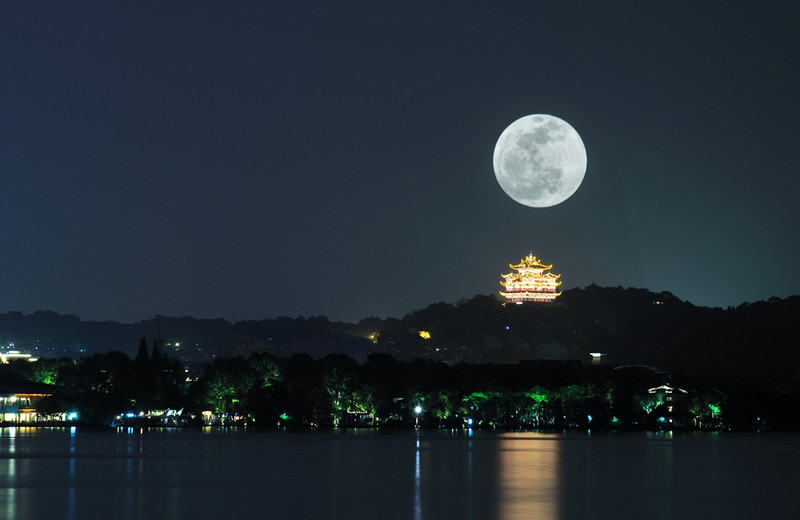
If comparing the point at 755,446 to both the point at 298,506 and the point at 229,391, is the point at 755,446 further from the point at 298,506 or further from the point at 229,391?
the point at 229,391

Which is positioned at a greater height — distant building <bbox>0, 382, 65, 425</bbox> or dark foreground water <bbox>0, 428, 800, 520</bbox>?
dark foreground water <bbox>0, 428, 800, 520</bbox>

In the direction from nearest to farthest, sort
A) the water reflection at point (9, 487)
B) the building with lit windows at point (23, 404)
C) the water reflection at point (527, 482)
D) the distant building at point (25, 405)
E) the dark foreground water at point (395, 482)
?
the water reflection at point (9, 487), the water reflection at point (527, 482), the dark foreground water at point (395, 482), the distant building at point (25, 405), the building with lit windows at point (23, 404)

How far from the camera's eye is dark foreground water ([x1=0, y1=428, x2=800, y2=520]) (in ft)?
129

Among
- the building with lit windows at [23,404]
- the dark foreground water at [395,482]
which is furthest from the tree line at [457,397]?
the dark foreground water at [395,482]

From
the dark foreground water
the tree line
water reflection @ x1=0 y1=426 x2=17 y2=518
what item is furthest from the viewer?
the tree line

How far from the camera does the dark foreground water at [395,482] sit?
3934 cm

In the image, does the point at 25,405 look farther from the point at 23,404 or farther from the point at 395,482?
the point at 395,482

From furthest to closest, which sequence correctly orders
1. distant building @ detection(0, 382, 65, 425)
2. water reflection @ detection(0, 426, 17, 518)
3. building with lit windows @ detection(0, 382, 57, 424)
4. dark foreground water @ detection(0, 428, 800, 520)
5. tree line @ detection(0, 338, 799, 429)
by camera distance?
building with lit windows @ detection(0, 382, 57, 424), distant building @ detection(0, 382, 65, 425), tree line @ detection(0, 338, 799, 429), dark foreground water @ detection(0, 428, 800, 520), water reflection @ detection(0, 426, 17, 518)

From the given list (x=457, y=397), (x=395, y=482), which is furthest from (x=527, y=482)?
(x=457, y=397)

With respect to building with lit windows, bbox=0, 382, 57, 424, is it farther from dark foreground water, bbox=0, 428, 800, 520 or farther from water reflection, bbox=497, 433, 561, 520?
water reflection, bbox=497, 433, 561, 520

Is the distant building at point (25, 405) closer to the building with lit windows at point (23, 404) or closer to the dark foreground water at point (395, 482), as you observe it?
the building with lit windows at point (23, 404)

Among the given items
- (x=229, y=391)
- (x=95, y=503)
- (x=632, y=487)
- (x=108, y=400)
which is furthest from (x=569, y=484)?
(x=108, y=400)

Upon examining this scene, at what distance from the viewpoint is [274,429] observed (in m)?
127

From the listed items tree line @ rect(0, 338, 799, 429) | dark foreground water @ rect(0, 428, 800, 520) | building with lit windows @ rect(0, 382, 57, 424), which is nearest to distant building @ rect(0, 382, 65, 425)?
building with lit windows @ rect(0, 382, 57, 424)
